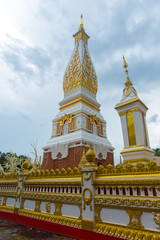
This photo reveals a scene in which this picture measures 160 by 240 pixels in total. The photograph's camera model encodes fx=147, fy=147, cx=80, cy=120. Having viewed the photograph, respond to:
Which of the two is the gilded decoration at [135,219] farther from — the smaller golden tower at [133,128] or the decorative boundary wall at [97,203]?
the smaller golden tower at [133,128]

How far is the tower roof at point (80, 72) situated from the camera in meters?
16.5

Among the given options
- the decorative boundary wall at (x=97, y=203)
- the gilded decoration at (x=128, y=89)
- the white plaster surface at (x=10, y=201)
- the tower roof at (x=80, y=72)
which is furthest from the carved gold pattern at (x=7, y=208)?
the tower roof at (x=80, y=72)

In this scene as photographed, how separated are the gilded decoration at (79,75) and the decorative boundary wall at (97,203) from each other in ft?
41.2

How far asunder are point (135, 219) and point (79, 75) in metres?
15.2

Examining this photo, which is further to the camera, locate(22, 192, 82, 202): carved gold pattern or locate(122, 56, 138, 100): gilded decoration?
locate(122, 56, 138, 100): gilded decoration

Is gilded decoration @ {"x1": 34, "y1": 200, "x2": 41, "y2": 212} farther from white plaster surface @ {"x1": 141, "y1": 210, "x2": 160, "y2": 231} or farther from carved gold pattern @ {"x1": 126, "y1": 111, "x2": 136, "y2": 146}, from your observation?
carved gold pattern @ {"x1": 126, "y1": 111, "x2": 136, "y2": 146}

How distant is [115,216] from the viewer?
350cm

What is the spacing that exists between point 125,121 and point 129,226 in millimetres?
3957

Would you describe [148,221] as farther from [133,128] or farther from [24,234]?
[133,128]

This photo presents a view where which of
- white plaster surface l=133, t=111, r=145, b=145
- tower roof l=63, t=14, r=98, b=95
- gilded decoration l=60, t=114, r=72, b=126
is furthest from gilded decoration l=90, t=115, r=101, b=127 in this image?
white plaster surface l=133, t=111, r=145, b=145

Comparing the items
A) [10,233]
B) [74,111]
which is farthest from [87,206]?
[74,111]

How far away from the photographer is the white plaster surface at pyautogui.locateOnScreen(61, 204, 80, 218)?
13.7 ft

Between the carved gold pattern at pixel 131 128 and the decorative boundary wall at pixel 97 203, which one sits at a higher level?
the carved gold pattern at pixel 131 128

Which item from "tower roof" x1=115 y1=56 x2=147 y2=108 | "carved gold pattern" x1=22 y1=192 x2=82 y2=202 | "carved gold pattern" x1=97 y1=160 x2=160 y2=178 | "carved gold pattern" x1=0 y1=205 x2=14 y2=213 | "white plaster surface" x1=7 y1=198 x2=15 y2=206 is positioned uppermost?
"tower roof" x1=115 y1=56 x2=147 y2=108
